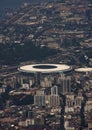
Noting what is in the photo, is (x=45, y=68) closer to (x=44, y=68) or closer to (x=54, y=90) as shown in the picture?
(x=44, y=68)

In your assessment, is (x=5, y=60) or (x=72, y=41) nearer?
(x=5, y=60)

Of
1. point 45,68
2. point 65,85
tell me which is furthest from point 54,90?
point 45,68

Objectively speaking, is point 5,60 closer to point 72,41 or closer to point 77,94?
point 72,41

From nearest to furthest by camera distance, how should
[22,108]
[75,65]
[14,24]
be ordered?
[22,108] < [75,65] < [14,24]

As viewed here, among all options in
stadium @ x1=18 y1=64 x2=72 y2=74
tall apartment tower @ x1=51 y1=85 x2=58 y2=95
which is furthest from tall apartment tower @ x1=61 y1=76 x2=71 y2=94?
stadium @ x1=18 y1=64 x2=72 y2=74

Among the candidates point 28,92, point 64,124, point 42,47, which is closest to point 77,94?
point 28,92

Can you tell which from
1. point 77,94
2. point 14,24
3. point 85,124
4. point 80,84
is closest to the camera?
point 85,124

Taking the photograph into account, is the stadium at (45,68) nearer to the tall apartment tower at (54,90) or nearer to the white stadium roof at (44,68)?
the white stadium roof at (44,68)

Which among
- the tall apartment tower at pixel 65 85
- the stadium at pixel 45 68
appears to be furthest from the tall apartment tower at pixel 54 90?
the stadium at pixel 45 68

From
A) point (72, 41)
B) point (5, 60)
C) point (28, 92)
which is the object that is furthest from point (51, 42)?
point (28, 92)
